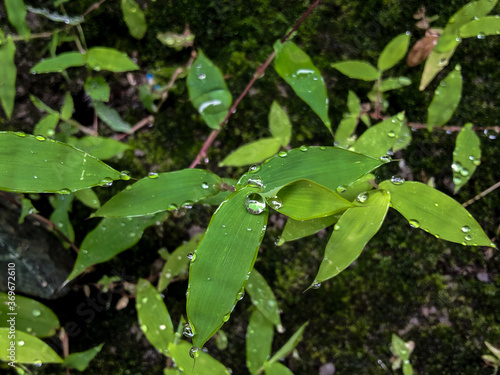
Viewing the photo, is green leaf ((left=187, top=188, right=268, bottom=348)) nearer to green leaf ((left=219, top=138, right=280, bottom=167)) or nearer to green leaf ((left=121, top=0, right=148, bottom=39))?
green leaf ((left=219, top=138, right=280, bottom=167))

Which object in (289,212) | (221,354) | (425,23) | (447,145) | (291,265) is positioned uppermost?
(425,23)

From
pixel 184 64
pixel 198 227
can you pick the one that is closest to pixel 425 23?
pixel 184 64

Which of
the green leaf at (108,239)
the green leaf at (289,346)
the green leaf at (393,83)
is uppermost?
the green leaf at (393,83)

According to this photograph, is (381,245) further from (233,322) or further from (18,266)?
(18,266)

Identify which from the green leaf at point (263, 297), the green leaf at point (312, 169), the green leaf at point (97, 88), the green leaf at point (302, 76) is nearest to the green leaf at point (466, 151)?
the green leaf at point (302, 76)

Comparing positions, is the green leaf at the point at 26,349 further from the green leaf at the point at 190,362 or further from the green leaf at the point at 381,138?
the green leaf at the point at 381,138

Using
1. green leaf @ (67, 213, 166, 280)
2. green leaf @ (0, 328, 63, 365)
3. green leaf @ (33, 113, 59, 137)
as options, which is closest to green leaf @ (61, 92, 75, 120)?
green leaf @ (33, 113, 59, 137)
